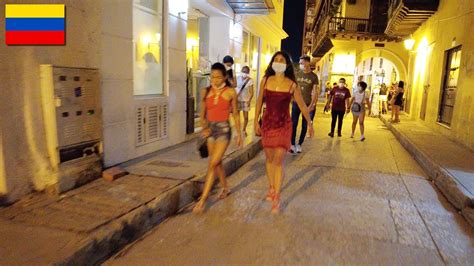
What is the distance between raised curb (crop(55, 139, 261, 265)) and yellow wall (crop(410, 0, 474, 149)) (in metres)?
7.18

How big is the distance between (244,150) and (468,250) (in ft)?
14.5

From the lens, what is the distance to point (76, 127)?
479 cm

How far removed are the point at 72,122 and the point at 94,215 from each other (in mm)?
1450

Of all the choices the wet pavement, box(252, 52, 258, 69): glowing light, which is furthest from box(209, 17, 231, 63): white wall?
the wet pavement

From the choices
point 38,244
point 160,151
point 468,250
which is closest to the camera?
point 38,244

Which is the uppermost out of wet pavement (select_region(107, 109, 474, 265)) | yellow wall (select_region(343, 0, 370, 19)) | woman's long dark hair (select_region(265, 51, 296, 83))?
yellow wall (select_region(343, 0, 370, 19))

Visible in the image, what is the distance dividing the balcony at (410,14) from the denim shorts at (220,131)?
39.0 feet

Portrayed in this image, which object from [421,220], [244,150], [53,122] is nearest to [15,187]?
[53,122]

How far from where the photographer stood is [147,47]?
716cm

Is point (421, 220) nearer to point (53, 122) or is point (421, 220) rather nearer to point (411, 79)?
point (53, 122)

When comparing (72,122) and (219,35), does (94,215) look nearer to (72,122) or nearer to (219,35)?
(72,122)

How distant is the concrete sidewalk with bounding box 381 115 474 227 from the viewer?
5.05 meters

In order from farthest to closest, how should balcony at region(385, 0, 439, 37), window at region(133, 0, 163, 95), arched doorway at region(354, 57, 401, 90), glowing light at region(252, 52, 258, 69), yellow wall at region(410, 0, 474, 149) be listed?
arched doorway at region(354, 57, 401, 90) → glowing light at region(252, 52, 258, 69) → balcony at region(385, 0, 439, 37) → yellow wall at region(410, 0, 474, 149) → window at region(133, 0, 163, 95)

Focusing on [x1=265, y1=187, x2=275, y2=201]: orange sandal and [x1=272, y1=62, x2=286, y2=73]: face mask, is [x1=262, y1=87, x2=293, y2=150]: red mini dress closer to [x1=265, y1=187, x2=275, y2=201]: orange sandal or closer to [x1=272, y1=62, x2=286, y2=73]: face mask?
[x1=272, y1=62, x2=286, y2=73]: face mask
